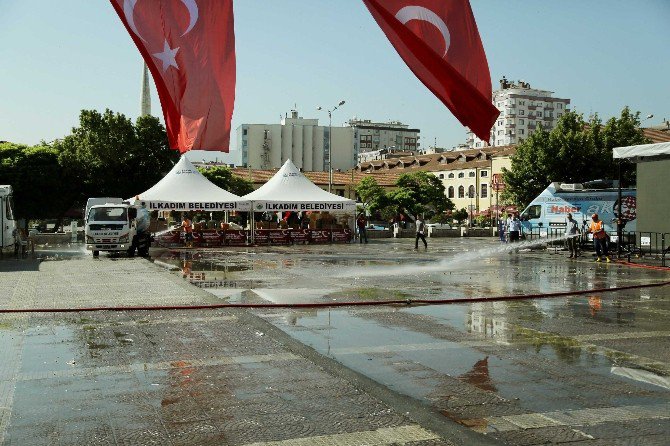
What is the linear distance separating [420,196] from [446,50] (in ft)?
219

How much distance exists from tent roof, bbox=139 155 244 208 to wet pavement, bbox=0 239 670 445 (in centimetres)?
2253

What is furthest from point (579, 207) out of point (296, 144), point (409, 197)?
point (296, 144)

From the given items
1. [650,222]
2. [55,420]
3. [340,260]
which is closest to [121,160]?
[340,260]

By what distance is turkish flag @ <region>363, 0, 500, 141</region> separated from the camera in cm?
1171

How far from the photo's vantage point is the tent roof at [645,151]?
76.8 feet

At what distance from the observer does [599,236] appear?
25438mm

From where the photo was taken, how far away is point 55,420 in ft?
19.0

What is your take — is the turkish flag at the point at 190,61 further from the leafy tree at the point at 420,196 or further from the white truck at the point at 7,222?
the leafy tree at the point at 420,196

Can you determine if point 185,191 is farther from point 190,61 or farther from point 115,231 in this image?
point 190,61

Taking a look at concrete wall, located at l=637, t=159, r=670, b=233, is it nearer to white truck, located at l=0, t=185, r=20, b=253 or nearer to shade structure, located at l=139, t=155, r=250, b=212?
shade structure, located at l=139, t=155, r=250, b=212

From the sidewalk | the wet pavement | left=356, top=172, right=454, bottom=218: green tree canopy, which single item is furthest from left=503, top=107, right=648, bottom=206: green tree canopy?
the sidewalk

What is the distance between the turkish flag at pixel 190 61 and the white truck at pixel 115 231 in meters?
16.5

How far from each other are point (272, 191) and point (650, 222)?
Answer: 21051mm

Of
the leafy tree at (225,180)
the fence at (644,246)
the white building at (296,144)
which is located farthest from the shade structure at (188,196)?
the white building at (296,144)
